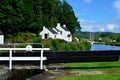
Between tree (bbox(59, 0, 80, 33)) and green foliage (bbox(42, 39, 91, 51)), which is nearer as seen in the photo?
green foliage (bbox(42, 39, 91, 51))

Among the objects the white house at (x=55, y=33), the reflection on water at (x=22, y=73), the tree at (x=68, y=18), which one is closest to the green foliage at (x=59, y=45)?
the white house at (x=55, y=33)

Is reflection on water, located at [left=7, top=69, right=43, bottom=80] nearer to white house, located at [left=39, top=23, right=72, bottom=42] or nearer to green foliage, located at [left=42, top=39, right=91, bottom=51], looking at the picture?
green foliage, located at [left=42, top=39, right=91, bottom=51]

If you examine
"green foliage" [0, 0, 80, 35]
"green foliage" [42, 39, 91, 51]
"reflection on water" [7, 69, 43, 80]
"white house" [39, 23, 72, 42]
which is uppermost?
"green foliage" [0, 0, 80, 35]

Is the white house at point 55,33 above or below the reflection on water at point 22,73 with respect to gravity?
above

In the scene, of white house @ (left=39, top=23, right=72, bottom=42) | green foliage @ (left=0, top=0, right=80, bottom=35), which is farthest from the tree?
green foliage @ (left=0, top=0, right=80, bottom=35)

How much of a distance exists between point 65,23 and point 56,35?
28571 mm

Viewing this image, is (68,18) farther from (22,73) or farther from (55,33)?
(22,73)

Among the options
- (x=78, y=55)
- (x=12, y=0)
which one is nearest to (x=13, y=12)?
(x=12, y=0)

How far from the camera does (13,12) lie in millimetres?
75188

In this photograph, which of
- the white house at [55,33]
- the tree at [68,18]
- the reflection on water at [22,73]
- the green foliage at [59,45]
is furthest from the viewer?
the tree at [68,18]

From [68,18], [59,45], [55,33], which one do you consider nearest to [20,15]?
[59,45]

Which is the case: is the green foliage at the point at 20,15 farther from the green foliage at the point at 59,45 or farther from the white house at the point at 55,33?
the green foliage at the point at 59,45

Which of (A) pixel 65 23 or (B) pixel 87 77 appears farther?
(A) pixel 65 23

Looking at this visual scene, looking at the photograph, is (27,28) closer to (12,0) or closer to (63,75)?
(12,0)
